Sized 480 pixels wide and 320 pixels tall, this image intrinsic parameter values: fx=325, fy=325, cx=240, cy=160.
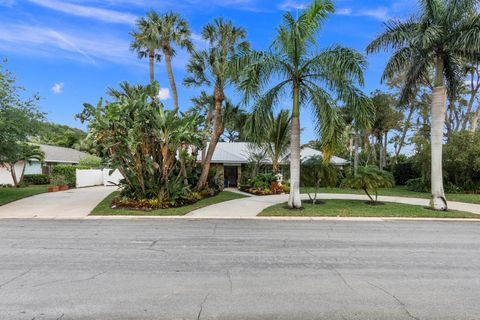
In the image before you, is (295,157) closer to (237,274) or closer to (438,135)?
(438,135)

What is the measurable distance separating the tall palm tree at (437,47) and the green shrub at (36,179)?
27.3m

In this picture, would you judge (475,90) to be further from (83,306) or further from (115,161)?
(83,306)

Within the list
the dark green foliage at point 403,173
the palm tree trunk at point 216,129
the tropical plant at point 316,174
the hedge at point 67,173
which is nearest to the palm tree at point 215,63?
the palm tree trunk at point 216,129

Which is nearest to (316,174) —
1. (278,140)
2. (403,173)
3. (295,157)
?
(295,157)

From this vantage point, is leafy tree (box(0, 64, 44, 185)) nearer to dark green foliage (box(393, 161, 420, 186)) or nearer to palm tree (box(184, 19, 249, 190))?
palm tree (box(184, 19, 249, 190))

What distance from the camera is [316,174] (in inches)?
661

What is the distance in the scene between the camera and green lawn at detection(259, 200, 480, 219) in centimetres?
1276

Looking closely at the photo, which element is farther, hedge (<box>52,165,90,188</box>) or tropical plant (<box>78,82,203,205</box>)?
hedge (<box>52,165,90,188</box>)

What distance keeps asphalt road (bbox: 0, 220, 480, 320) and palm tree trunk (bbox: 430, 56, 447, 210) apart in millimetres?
4688

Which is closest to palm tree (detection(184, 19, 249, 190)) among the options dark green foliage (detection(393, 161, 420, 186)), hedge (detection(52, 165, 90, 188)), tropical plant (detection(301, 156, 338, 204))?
tropical plant (detection(301, 156, 338, 204))

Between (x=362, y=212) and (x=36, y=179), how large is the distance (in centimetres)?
2656

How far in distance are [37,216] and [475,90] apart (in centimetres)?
3461

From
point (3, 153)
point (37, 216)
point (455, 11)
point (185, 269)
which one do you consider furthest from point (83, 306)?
point (455, 11)

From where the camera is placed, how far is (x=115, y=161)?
14453mm
